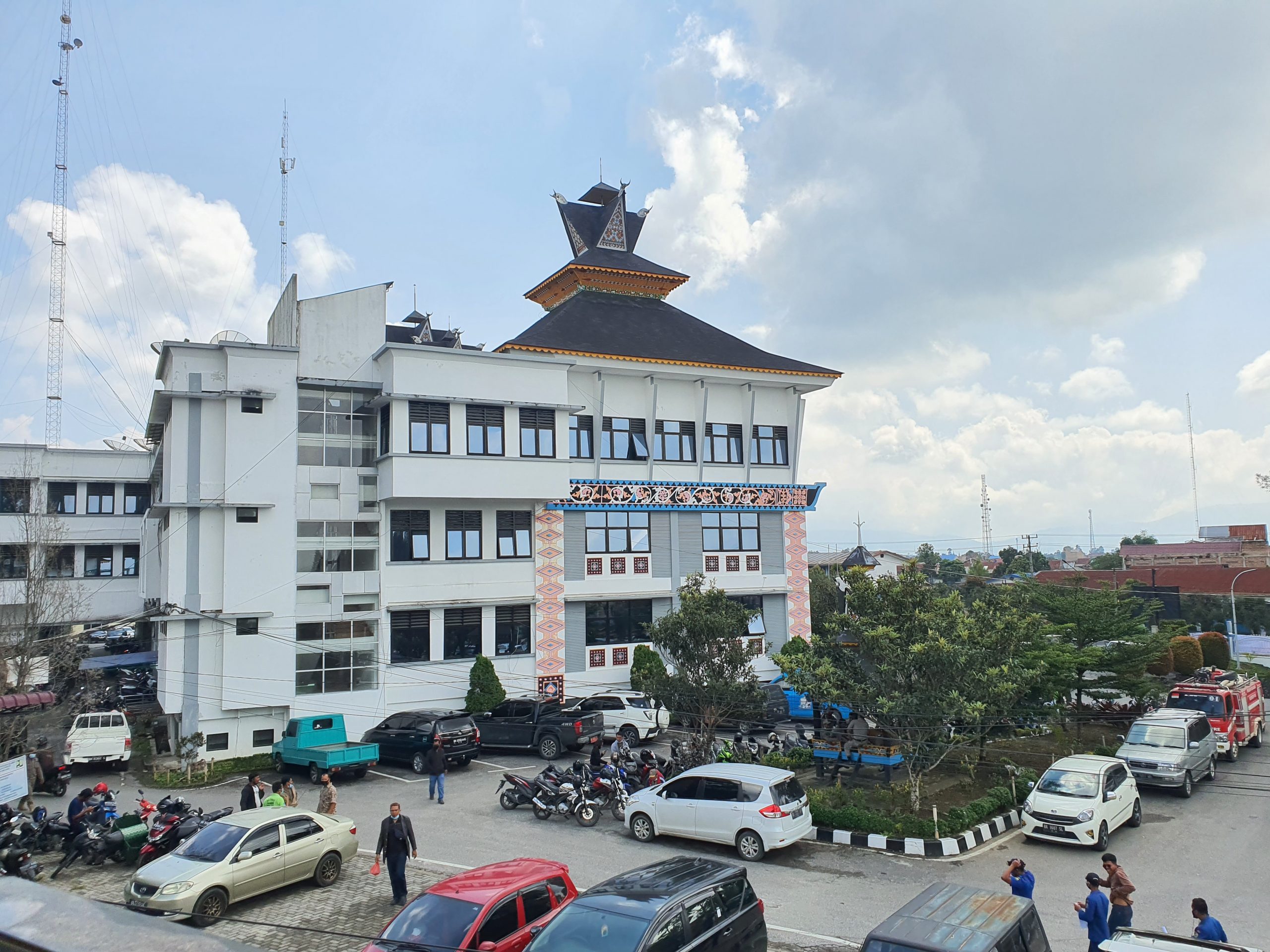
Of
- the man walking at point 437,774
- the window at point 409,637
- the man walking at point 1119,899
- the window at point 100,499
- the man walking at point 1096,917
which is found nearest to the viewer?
the man walking at point 1096,917

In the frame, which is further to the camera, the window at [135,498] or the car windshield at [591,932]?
the window at [135,498]

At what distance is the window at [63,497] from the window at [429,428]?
979 inches

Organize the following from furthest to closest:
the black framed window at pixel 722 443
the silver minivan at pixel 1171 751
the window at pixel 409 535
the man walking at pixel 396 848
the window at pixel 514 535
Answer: the black framed window at pixel 722 443
the window at pixel 514 535
the window at pixel 409 535
the silver minivan at pixel 1171 751
the man walking at pixel 396 848

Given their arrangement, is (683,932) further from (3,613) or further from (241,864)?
(3,613)

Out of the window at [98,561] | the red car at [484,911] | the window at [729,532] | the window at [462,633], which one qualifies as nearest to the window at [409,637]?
the window at [462,633]

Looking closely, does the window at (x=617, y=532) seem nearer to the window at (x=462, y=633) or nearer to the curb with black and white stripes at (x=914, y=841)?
the window at (x=462, y=633)

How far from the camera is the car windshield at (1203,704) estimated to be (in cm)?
2328

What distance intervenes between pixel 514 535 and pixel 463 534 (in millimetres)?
1807

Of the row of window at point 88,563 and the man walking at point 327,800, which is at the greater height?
the row of window at point 88,563

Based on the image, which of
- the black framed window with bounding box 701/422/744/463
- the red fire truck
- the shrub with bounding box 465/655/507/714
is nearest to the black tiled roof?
the black framed window with bounding box 701/422/744/463

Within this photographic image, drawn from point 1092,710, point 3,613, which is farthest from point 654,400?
point 3,613

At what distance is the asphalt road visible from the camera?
1239cm

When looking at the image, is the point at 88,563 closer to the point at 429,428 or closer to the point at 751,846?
the point at 429,428

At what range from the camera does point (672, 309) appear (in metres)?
36.5
